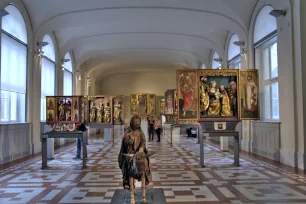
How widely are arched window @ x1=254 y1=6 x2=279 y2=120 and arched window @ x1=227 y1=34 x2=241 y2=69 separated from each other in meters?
2.49

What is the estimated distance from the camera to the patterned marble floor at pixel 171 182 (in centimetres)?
586

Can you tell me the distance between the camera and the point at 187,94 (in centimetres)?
955

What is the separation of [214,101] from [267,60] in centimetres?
→ 421

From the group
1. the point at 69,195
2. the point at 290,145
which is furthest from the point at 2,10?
the point at 290,145

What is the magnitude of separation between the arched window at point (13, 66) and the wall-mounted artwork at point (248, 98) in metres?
8.35

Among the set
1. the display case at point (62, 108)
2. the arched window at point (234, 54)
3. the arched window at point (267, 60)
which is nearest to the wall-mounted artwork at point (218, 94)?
the arched window at point (267, 60)

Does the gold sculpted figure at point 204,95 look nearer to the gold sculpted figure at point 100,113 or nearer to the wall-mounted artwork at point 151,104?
the gold sculpted figure at point 100,113

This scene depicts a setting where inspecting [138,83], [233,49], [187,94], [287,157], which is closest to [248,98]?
[187,94]

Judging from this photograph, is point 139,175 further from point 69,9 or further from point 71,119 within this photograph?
point 69,9

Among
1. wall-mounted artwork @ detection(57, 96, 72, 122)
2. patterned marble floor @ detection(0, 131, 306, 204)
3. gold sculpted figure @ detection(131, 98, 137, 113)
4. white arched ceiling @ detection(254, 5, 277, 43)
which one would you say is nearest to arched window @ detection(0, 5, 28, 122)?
wall-mounted artwork @ detection(57, 96, 72, 122)

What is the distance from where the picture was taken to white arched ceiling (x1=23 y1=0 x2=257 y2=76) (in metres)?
12.3

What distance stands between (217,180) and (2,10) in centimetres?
831

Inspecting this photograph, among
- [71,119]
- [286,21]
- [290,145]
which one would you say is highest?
[286,21]

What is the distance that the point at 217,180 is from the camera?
292 inches
